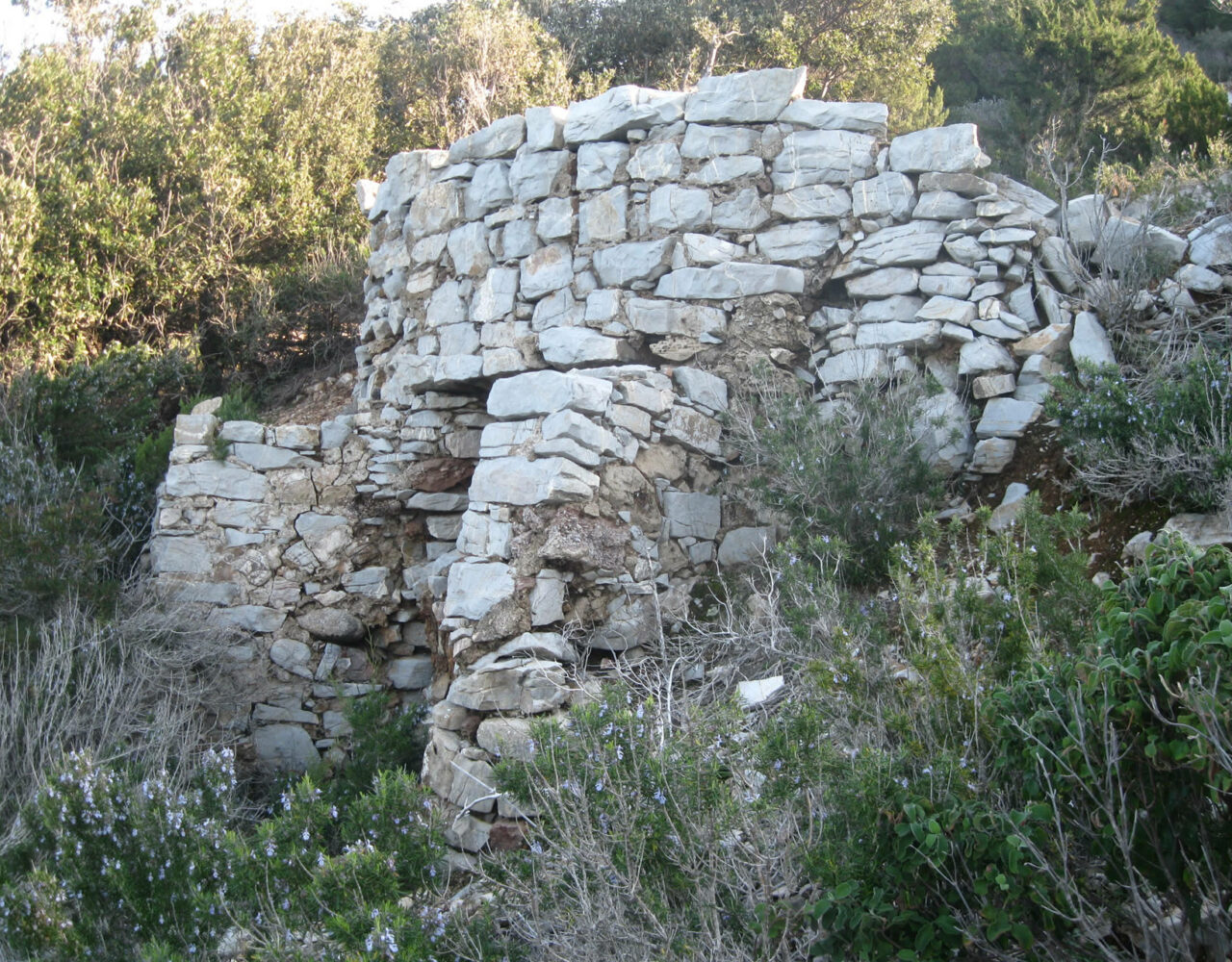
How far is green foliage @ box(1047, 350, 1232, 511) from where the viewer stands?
5.31 meters

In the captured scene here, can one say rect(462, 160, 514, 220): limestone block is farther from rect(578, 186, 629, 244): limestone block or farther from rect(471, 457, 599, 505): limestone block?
rect(471, 457, 599, 505): limestone block

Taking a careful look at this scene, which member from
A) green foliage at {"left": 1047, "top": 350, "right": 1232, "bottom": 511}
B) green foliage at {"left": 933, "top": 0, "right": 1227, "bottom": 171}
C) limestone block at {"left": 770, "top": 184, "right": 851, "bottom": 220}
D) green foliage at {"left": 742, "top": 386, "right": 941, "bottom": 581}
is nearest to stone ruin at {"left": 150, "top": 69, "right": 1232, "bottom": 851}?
limestone block at {"left": 770, "top": 184, "right": 851, "bottom": 220}

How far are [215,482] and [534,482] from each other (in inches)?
96.9

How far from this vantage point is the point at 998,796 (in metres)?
3.42

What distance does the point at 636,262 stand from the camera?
7.12m

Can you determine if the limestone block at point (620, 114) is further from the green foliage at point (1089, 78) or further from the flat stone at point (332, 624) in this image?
the green foliage at point (1089, 78)

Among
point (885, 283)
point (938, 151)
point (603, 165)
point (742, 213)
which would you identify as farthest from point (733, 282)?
point (938, 151)

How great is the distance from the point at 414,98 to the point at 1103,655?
476 inches

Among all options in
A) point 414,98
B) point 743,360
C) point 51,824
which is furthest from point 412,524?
point 414,98

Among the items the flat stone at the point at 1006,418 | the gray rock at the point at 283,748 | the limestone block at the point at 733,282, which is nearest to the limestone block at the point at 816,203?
the limestone block at the point at 733,282

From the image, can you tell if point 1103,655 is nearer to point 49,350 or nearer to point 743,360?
point 743,360

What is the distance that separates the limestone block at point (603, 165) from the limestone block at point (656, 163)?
9 centimetres

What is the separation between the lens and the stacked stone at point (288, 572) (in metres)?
7.25

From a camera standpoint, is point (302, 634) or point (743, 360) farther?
point (302, 634)
